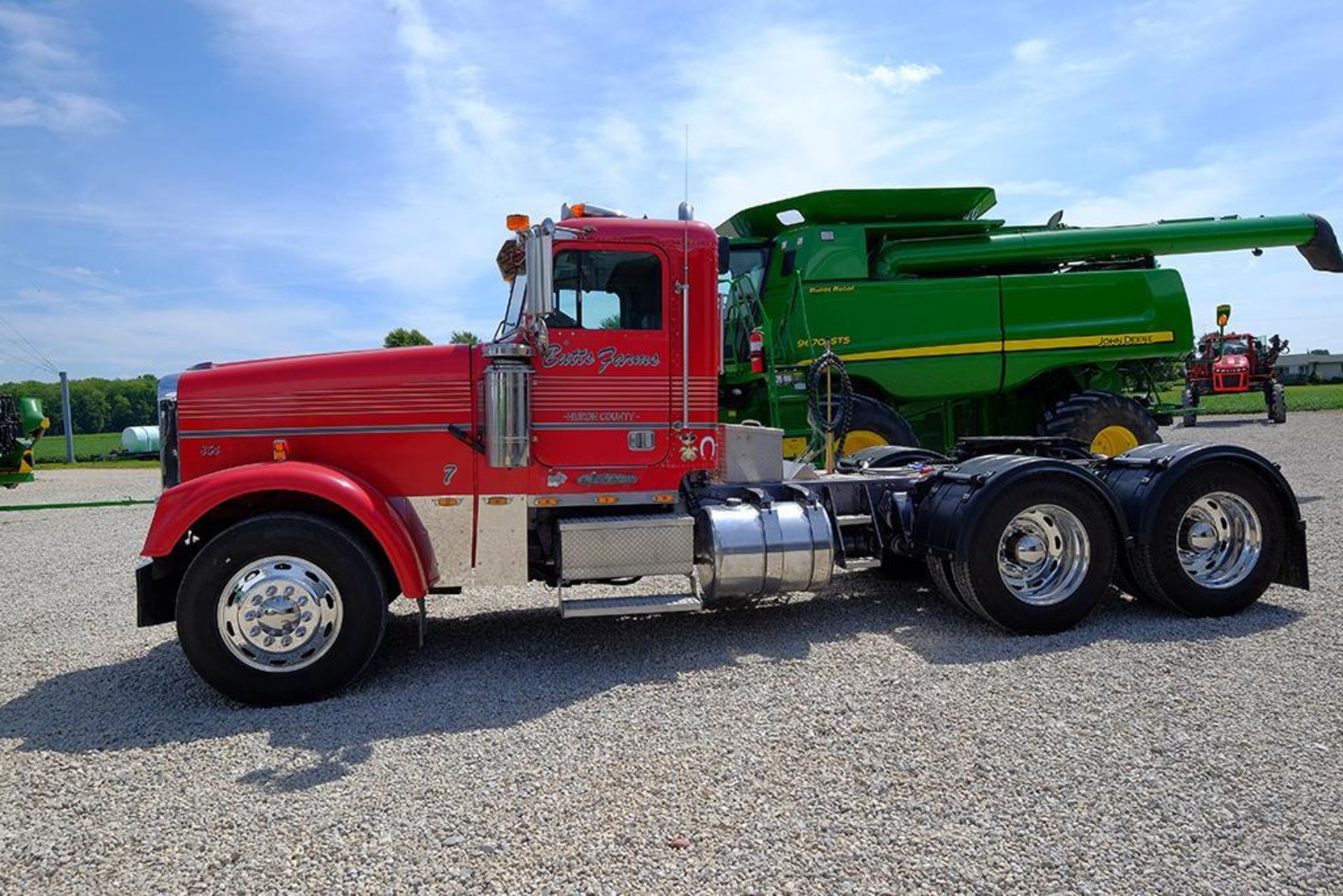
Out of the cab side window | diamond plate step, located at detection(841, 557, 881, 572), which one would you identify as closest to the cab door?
the cab side window

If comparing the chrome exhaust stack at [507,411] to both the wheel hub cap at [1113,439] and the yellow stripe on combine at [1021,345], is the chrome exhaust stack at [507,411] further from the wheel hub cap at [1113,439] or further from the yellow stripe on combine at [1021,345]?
the wheel hub cap at [1113,439]

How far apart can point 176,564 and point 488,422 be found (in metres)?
2.04

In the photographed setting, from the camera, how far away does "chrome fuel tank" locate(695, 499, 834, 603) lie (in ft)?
18.6

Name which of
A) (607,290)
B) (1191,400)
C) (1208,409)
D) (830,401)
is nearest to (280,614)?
(607,290)

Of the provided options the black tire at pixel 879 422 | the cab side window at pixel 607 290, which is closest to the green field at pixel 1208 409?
the black tire at pixel 879 422

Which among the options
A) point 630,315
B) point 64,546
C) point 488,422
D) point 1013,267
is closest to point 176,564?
point 488,422

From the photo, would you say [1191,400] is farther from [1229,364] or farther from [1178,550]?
[1178,550]

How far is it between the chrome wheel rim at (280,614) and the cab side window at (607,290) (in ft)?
7.03

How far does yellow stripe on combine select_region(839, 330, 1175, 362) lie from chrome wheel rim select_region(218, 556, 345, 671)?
6869mm

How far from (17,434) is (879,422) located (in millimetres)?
19110

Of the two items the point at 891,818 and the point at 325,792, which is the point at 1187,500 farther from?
the point at 325,792

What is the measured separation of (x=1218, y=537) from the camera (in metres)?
6.26

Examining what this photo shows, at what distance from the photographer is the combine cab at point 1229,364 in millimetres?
29453

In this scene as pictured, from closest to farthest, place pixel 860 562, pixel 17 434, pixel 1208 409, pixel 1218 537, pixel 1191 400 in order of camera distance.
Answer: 1. pixel 1218 537
2. pixel 860 562
3. pixel 17 434
4. pixel 1191 400
5. pixel 1208 409
